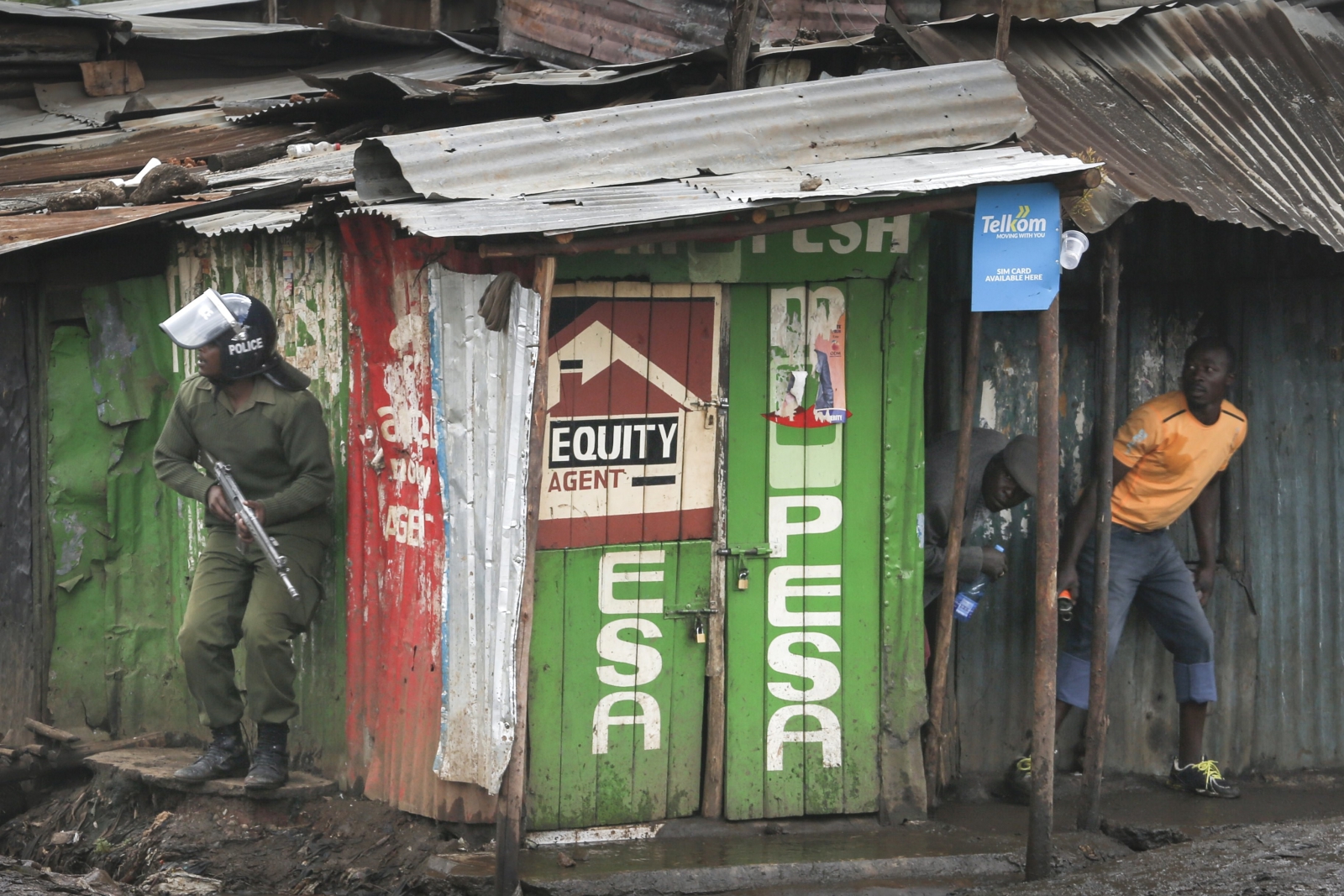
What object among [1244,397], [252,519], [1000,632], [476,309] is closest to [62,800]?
[252,519]

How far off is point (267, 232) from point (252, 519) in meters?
1.26

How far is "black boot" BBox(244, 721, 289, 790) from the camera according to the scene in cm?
546

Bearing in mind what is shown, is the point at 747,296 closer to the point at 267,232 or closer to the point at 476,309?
the point at 476,309

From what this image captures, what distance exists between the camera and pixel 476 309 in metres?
4.99

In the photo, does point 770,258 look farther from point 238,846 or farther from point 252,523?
point 238,846

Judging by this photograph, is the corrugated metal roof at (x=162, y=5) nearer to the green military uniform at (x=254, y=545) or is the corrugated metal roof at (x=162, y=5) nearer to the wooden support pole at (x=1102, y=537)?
the green military uniform at (x=254, y=545)

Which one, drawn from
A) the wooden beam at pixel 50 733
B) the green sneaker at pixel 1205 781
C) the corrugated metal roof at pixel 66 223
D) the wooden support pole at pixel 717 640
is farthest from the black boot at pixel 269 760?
the green sneaker at pixel 1205 781

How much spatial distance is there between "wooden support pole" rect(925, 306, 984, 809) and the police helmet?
8.77 ft

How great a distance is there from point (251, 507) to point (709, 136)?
2.29 metres

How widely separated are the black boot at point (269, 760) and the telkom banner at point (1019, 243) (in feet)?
10.5

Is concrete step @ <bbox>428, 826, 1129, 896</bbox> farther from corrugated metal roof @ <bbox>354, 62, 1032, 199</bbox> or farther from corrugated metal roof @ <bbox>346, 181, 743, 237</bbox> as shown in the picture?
corrugated metal roof @ <bbox>354, 62, 1032, 199</bbox>

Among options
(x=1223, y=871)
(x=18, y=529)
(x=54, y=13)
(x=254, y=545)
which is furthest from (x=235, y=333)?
(x=54, y=13)

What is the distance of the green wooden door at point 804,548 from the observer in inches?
215

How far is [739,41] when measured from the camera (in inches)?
244
